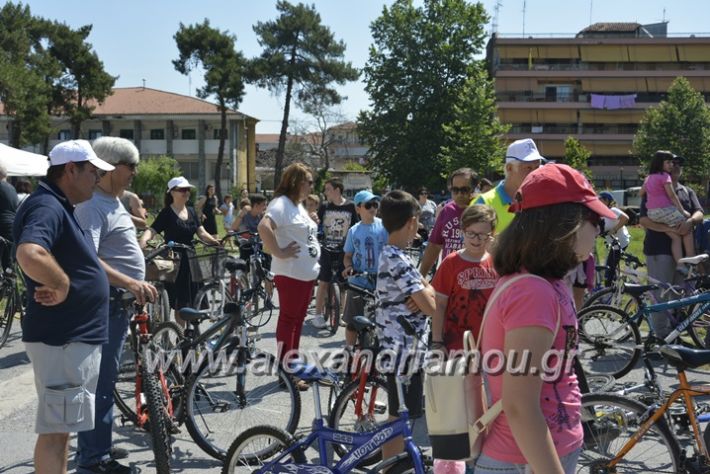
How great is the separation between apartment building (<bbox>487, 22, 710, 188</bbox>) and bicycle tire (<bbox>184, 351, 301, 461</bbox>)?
73340 mm

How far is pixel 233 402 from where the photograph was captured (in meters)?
4.89

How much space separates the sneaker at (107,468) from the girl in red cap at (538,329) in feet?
9.69

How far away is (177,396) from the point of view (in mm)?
5027

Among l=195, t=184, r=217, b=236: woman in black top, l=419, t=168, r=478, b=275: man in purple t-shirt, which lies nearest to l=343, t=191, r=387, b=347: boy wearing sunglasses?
l=419, t=168, r=478, b=275: man in purple t-shirt

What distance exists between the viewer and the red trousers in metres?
5.86

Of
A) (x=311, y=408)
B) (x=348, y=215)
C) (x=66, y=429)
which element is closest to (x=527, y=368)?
(x=66, y=429)

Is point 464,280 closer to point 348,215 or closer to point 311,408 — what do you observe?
point 311,408

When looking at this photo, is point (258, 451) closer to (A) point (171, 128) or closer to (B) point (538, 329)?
(B) point (538, 329)

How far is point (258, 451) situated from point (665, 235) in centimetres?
600

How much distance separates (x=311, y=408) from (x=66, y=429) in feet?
8.48

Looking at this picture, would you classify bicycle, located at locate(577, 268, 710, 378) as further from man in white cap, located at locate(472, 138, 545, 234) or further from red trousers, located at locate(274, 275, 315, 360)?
red trousers, located at locate(274, 275, 315, 360)

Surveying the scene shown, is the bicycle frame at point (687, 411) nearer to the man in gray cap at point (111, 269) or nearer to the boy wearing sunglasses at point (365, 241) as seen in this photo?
the man in gray cap at point (111, 269)

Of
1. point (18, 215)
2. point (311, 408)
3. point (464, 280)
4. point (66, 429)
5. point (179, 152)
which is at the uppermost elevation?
point (179, 152)

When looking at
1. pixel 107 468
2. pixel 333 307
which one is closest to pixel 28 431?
pixel 107 468
